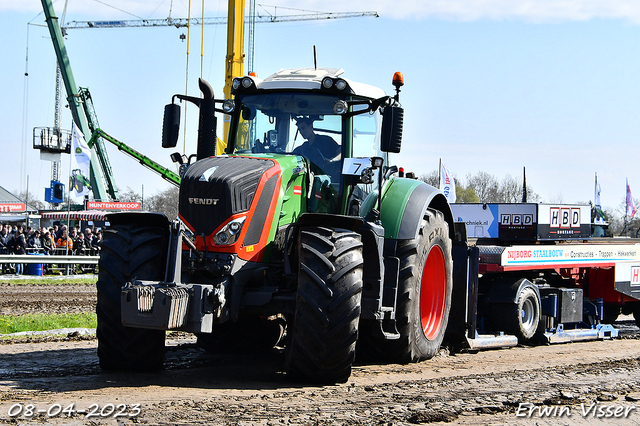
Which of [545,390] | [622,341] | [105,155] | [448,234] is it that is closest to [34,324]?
[448,234]

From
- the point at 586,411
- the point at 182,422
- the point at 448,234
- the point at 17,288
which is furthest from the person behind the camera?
the point at 17,288

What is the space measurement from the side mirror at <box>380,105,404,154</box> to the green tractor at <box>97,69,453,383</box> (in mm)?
14

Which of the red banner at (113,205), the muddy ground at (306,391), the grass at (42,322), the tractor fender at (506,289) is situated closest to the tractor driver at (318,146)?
Answer: the muddy ground at (306,391)

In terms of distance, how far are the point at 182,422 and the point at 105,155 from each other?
153 ft

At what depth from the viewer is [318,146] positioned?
308 inches

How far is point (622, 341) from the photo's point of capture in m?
11.9

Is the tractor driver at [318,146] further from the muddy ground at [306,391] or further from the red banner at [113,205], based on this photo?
the red banner at [113,205]

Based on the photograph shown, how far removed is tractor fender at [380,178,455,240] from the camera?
7.71 metres

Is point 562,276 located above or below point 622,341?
above

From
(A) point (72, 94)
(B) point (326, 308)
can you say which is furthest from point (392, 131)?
(A) point (72, 94)

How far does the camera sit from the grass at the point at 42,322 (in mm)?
10867

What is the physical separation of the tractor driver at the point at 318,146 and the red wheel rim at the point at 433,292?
5.86 feet

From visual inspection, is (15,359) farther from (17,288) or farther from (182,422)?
(17,288)

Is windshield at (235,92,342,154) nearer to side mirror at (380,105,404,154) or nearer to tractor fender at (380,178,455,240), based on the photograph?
side mirror at (380,105,404,154)
